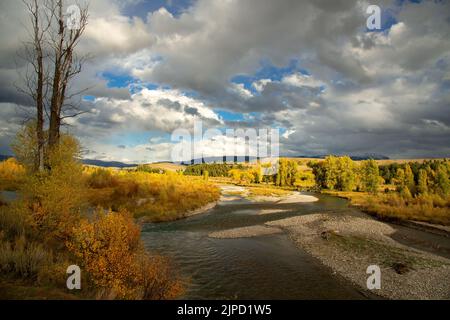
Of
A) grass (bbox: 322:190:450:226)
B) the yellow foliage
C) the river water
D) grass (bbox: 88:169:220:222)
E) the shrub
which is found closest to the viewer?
the shrub

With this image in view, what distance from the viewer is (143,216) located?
3247 cm

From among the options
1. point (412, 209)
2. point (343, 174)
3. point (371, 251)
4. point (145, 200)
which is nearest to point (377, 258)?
point (371, 251)

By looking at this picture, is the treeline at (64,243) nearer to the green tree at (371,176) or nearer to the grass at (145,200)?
the grass at (145,200)

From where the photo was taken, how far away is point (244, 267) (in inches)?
682

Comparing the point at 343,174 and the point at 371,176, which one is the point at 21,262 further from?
the point at 343,174

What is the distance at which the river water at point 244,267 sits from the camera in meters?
13.6

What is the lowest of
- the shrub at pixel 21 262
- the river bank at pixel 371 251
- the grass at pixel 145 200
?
the river bank at pixel 371 251

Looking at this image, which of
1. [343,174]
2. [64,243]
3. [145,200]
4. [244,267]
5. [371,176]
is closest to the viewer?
[64,243]

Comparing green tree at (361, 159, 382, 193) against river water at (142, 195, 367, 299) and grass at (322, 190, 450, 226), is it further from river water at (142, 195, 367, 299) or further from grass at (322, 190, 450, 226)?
river water at (142, 195, 367, 299)

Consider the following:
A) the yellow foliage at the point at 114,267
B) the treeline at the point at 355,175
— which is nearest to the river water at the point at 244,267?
the yellow foliage at the point at 114,267

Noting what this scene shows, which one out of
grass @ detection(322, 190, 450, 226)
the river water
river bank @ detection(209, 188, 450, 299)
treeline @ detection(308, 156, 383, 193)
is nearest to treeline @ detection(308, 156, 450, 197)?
treeline @ detection(308, 156, 383, 193)

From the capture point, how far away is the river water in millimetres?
13617
